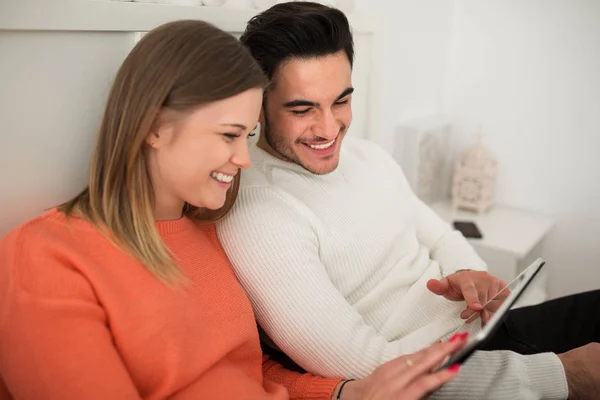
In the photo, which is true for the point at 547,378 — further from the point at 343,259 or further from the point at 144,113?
the point at 144,113

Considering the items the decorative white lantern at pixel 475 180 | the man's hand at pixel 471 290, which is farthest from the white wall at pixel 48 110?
the decorative white lantern at pixel 475 180

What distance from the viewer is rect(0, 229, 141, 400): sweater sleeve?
691mm

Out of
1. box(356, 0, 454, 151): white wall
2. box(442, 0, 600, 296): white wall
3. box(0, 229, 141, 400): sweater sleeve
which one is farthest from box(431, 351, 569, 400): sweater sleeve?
box(442, 0, 600, 296): white wall

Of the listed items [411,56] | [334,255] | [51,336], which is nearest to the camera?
[51,336]

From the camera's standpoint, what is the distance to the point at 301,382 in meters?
0.99

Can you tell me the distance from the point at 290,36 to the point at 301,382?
670 mm

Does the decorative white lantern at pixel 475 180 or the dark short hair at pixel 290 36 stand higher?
the dark short hair at pixel 290 36

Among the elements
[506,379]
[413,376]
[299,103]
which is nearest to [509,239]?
[506,379]

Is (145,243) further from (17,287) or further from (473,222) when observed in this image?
(473,222)

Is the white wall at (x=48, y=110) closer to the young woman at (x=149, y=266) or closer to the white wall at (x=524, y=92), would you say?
the young woman at (x=149, y=266)

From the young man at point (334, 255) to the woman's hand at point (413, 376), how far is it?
14 centimetres

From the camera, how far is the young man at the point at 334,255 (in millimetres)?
972

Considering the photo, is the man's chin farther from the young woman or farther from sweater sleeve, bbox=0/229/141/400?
sweater sleeve, bbox=0/229/141/400

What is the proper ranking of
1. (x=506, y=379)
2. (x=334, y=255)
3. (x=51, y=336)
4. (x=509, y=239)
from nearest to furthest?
(x=51, y=336), (x=506, y=379), (x=334, y=255), (x=509, y=239)
